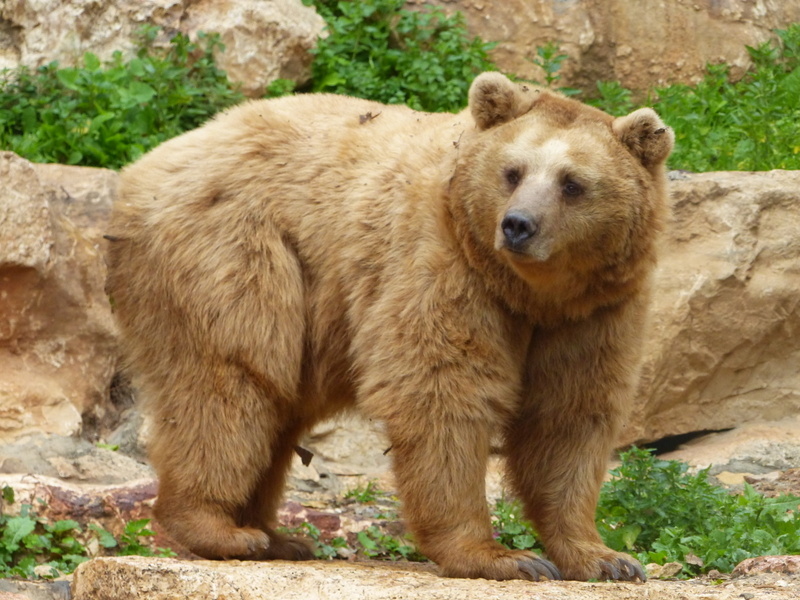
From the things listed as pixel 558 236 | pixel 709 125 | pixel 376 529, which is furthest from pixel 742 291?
pixel 558 236

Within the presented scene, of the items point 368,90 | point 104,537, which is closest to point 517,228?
point 104,537

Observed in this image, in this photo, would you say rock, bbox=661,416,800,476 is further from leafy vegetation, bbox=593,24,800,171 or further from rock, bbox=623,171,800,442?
leafy vegetation, bbox=593,24,800,171

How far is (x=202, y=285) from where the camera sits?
5.68 m

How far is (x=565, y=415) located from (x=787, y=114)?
558 cm

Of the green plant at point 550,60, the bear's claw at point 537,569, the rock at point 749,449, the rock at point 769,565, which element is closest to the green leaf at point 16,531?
the bear's claw at point 537,569

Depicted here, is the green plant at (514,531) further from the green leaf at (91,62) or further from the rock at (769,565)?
the green leaf at (91,62)

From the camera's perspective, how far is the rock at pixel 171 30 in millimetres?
9453

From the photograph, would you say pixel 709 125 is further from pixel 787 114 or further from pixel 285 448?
pixel 285 448

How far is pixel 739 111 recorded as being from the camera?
1018 cm

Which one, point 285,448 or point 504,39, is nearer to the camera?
point 285,448

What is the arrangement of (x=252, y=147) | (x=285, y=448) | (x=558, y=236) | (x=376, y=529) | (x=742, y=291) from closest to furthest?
1. (x=558, y=236)
2. (x=252, y=147)
3. (x=285, y=448)
4. (x=376, y=529)
5. (x=742, y=291)

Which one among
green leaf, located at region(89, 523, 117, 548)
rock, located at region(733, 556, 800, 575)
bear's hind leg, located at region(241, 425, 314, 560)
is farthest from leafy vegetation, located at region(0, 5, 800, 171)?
rock, located at region(733, 556, 800, 575)

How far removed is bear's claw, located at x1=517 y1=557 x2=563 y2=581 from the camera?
5.08m

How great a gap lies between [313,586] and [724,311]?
15.5 feet
